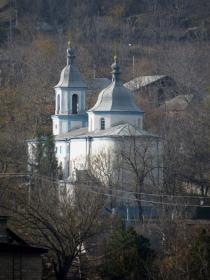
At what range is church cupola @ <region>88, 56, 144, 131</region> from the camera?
80.2 m

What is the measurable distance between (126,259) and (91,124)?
30228 millimetres

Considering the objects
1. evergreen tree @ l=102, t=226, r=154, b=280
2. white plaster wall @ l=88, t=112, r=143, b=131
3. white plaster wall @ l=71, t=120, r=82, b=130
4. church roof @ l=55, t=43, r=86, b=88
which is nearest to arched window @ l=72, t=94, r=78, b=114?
church roof @ l=55, t=43, r=86, b=88

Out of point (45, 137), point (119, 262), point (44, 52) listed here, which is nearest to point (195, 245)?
point (119, 262)

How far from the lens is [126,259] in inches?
2003

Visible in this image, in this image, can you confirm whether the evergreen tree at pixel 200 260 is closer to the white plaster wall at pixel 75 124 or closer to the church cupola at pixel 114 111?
the church cupola at pixel 114 111

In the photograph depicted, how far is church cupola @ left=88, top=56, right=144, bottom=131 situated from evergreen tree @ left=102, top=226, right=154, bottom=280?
2861 cm

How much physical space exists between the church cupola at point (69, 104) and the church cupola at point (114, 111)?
13.5 ft

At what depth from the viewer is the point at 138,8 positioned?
138 m

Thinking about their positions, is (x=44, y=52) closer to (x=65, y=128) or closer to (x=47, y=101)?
(x=47, y=101)

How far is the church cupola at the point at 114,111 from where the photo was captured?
263 ft

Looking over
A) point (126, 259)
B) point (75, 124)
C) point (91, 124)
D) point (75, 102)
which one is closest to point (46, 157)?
point (91, 124)

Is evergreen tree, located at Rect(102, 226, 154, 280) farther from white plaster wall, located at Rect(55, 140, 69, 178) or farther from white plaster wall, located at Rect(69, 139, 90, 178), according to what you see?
white plaster wall, located at Rect(55, 140, 69, 178)

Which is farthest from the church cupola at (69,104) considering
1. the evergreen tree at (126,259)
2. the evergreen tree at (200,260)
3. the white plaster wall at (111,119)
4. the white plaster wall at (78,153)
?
the evergreen tree at (200,260)

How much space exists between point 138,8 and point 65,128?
53.9 metres
